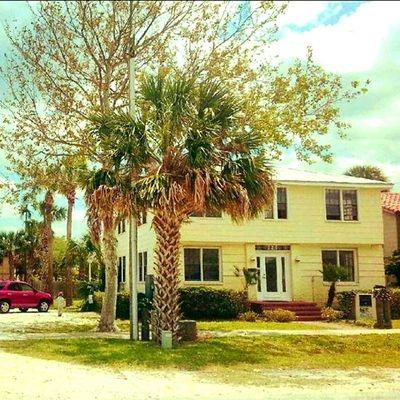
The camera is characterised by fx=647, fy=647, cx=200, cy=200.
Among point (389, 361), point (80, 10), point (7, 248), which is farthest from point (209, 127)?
point (7, 248)

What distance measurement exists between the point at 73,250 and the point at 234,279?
1397 centimetres

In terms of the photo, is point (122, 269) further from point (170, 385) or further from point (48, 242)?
point (170, 385)

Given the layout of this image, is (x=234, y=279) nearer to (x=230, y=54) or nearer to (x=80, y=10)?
(x=230, y=54)

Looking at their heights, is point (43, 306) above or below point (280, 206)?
below

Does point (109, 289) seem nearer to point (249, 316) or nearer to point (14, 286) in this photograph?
point (249, 316)

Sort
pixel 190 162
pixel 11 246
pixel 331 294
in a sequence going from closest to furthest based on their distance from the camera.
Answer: pixel 190 162
pixel 331 294
pixel 11 246

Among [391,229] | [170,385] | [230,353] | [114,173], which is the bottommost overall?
[170,385]

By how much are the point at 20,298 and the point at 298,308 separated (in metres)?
14.5

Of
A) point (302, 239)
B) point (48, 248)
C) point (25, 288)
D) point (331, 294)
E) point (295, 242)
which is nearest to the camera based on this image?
point (331, 294)

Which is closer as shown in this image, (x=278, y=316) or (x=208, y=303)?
(x=278, y=316)

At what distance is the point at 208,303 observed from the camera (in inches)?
1038

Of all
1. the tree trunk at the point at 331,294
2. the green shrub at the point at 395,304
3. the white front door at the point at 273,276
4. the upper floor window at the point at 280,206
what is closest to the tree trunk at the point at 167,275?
the white front door at the point at 273,276

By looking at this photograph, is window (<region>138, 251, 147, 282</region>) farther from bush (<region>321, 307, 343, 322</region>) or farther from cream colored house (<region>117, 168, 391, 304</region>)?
bush (<region>321, 307, 343, 322</region>)

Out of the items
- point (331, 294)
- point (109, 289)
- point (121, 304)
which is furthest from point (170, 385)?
point (331, 294)
